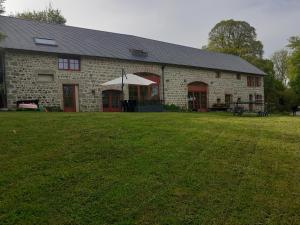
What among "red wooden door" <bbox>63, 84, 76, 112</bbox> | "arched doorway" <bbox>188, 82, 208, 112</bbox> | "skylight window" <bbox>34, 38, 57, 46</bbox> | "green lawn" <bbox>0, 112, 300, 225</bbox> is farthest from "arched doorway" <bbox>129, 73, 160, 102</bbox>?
"green lawn" <bbox>0, 112, 300, 225</bbox>

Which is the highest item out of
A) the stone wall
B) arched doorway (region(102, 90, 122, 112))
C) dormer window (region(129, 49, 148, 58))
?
dormer window (region(129, 49, 148, 58))

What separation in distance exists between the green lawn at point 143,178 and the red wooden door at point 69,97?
11.7m

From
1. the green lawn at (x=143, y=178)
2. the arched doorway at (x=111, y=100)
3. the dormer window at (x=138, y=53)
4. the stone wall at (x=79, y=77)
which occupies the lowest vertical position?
the green lawn at (x=143, y=178)

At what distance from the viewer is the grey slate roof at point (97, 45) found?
1928 cm

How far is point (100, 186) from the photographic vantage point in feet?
15.9

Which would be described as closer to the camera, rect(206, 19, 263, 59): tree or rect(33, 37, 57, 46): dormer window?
rect(33, 37, 57, 46): dormer window

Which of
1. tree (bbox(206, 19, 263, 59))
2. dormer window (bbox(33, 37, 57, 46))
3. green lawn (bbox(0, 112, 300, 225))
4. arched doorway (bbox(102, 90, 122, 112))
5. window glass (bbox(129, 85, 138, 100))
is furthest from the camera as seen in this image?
tree (bbox(206, 19, 263, 59))

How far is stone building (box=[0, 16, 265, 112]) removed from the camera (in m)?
18.1

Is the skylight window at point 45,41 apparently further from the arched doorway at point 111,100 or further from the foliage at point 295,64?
the foliage at point 295,64

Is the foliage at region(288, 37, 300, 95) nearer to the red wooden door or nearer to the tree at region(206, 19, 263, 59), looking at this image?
the tree at region(206, 19, 263, 59)

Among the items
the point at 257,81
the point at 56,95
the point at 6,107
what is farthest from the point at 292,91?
the point at 6,107

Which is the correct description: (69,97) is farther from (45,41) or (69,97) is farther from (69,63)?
(45,41)

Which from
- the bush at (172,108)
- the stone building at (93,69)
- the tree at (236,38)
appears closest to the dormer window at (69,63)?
the stone building at (93,69)

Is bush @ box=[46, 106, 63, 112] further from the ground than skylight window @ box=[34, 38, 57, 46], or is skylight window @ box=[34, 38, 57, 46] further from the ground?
skylight window @ box=[34, 38, 57, 46]
